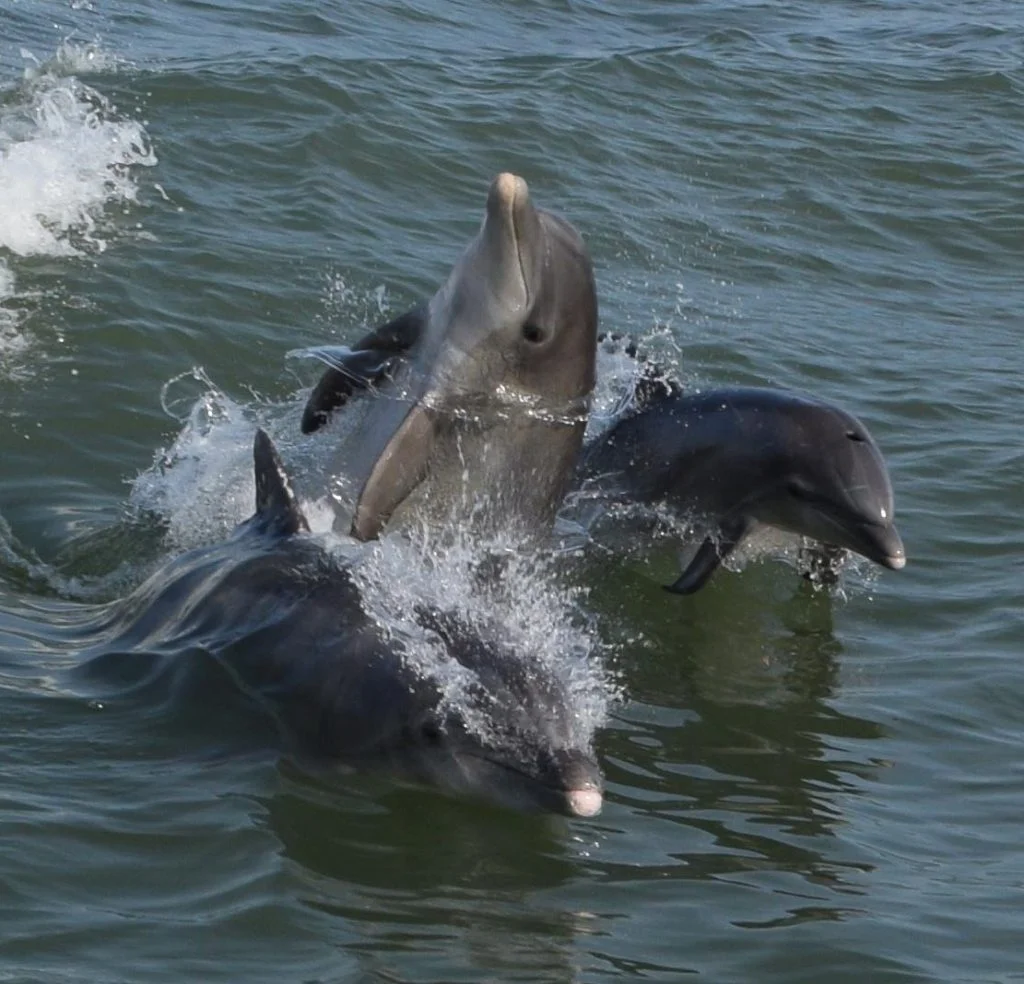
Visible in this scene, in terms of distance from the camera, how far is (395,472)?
11.2m

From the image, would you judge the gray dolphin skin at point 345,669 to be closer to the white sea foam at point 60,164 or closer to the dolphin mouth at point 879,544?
the dolphin mouth at point 879,544

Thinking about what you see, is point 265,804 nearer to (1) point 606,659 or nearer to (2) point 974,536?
(1) point 606,659

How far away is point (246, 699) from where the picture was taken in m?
9.18

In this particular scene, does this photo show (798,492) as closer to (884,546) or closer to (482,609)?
(884,546)

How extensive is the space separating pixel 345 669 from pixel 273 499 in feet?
5.23

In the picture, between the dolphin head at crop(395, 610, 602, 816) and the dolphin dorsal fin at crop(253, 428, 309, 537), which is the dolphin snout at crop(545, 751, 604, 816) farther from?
the dolphin dorsal fin at crop(253, 428, 309, 537)

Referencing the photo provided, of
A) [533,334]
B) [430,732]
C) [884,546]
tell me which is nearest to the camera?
[430,732]

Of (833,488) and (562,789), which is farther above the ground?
(833,488)

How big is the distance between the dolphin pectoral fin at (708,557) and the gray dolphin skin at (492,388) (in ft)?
4.53

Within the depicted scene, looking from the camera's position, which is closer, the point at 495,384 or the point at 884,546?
the point at 495,384

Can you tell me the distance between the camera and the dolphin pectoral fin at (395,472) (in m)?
11.1

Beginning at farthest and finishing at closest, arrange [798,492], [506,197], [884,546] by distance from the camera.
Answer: [798,492]
[884,546]
[506,197]

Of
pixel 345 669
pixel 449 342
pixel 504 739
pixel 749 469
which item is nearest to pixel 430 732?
pixel 504 739

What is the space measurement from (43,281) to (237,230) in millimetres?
2356
